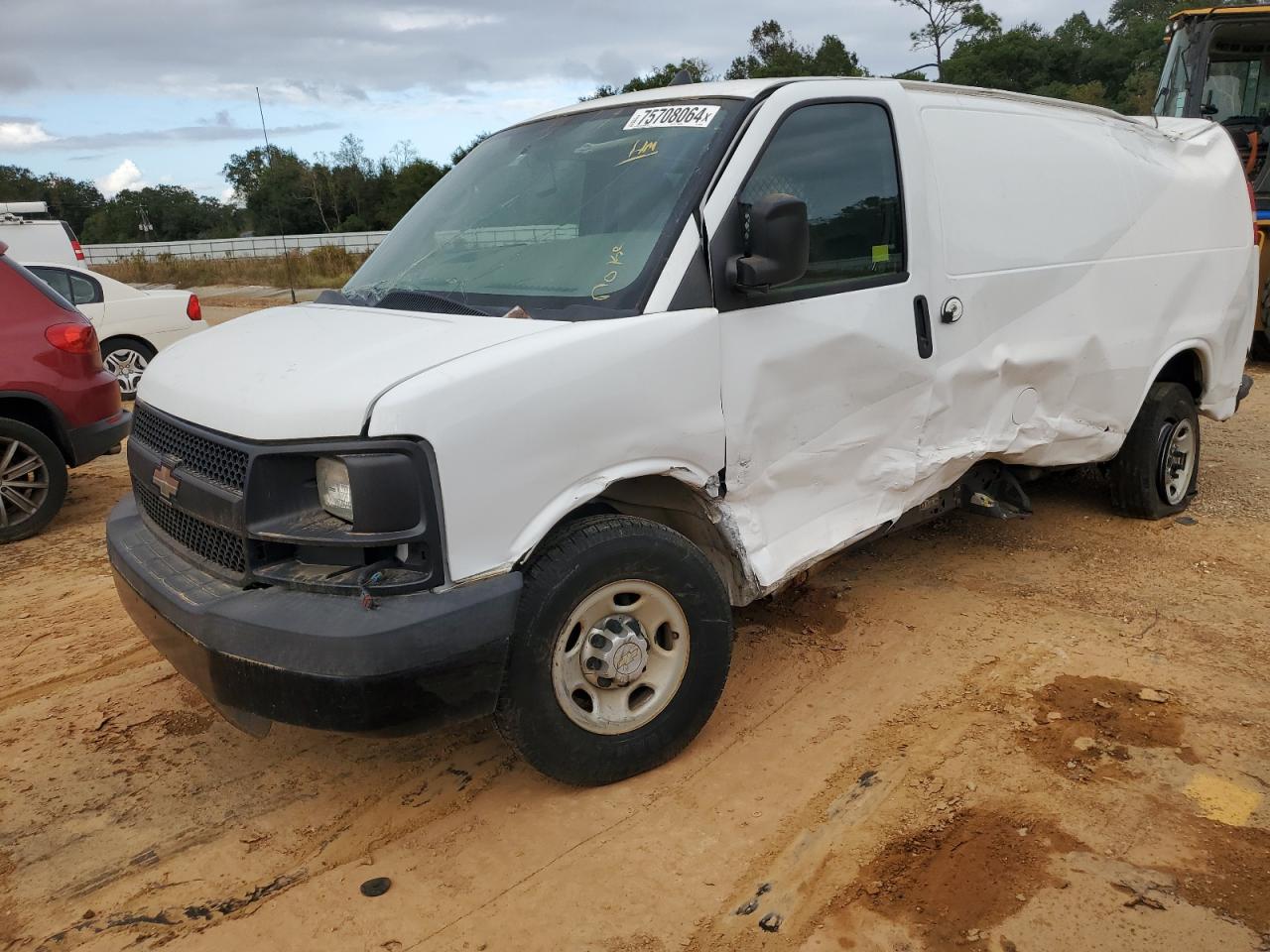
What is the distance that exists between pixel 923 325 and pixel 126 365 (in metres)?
9.21

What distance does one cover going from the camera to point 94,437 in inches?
252

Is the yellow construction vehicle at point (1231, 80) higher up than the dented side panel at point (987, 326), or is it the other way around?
the yellow construction vehicle at point (1231, 80)

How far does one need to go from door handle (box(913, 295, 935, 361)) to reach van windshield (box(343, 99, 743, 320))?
1.08 meters

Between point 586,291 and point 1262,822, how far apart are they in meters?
Answer: 2.65

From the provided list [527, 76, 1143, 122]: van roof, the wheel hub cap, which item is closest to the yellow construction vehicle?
[527, 76, 1143, 122]: van roof

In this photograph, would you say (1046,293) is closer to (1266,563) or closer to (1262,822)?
(1266,563)

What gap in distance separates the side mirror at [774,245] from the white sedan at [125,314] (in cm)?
892

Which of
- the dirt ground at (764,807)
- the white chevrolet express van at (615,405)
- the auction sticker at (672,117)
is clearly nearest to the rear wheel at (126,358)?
the dirt ground at (764,807)

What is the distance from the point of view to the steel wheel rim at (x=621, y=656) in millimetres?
3086

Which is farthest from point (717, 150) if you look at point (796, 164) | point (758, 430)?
point (758, 430)

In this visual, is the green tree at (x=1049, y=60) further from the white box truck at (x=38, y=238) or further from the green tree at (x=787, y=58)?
the white box truck at (x=38, y=238)

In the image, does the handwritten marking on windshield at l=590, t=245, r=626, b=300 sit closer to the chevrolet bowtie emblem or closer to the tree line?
the chevrolet bowtie emblem

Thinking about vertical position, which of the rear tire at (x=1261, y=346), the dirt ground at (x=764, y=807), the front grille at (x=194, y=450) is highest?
the front grille at (x=194, y=450)

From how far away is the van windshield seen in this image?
3.31 m
